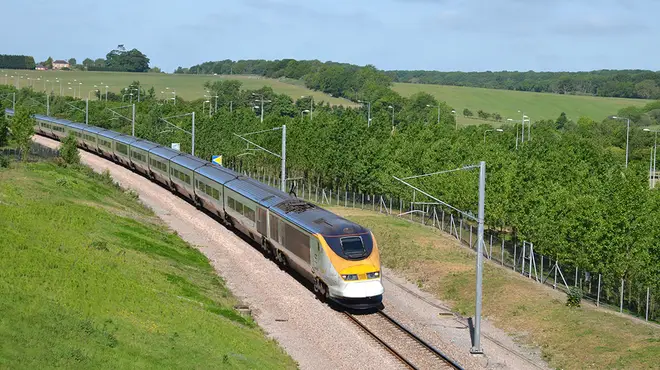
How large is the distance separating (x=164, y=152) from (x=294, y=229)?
4053 centimetres

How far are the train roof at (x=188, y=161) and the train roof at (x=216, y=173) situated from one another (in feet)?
3.19

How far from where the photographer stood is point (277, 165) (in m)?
99.0

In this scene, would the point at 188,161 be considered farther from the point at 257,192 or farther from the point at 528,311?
the point at 528,311

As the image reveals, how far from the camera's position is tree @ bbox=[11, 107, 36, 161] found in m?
91.6

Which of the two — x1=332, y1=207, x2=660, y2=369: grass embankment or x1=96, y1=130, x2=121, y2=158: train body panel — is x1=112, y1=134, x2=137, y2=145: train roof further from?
x1=332, y1=207, x2=660, y2=369: grass embankment

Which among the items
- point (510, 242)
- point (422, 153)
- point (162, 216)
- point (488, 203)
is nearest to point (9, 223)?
point (162, 216)

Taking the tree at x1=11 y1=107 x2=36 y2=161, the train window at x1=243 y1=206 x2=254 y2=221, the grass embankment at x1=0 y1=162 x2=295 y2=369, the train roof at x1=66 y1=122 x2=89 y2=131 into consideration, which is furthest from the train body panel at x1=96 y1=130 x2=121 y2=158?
the train window at x1=243 y1=206 x2=254 y2=221

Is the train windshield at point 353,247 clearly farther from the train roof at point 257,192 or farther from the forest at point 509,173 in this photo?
the forest at point 509,173

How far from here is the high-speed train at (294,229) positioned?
3847 cm

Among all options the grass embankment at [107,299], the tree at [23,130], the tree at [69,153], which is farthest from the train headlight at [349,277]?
the tree at [23,130]

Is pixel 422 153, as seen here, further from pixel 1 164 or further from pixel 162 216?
pixel 1 164

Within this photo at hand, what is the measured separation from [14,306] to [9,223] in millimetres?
15572

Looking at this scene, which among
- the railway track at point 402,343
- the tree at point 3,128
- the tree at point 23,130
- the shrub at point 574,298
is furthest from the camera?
the tree at point 3,128

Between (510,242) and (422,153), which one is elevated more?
(422,153)
